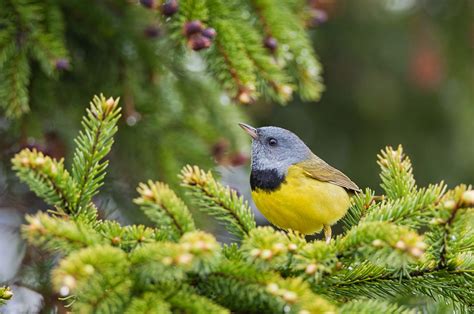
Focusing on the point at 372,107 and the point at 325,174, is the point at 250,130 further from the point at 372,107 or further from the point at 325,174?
the point at 372,107

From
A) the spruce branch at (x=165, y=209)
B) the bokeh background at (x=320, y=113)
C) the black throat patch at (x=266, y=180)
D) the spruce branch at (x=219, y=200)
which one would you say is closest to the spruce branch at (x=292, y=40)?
the bokeh background at (x=320, y=113)

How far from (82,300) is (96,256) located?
0.41ft

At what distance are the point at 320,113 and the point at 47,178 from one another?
5365 millimetres

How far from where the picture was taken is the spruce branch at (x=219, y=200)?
84.7 inches

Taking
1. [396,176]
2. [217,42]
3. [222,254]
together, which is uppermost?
[217,42]

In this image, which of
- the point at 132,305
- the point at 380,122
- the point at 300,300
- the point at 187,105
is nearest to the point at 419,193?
the point at 300,300

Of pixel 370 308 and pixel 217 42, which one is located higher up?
pixel 217 42

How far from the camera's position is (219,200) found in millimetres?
2191

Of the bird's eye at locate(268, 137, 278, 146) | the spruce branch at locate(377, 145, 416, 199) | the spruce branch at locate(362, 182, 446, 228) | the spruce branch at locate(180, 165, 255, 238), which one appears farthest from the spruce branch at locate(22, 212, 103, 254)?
the bird's eye at locate(268, 137, 278, 146)

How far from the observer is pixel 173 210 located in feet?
6.48

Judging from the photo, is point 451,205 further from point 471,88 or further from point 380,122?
point 380,122

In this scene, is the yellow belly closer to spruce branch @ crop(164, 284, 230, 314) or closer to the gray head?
the gray head

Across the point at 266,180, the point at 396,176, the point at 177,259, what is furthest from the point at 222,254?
the point at 266,180

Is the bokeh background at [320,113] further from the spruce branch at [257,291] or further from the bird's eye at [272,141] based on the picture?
the spruce branch at [257,291]
